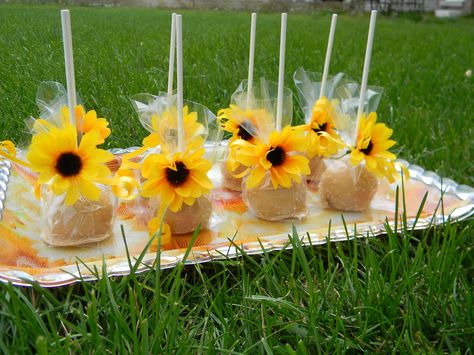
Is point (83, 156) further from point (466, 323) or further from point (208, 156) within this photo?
point (466, 323)

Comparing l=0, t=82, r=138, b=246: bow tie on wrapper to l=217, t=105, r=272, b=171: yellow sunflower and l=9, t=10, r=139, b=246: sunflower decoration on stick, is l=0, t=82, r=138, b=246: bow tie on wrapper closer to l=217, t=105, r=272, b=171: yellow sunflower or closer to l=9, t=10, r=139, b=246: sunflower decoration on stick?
l=9, t=10, r=139, b=246: sunflower decoration on stick

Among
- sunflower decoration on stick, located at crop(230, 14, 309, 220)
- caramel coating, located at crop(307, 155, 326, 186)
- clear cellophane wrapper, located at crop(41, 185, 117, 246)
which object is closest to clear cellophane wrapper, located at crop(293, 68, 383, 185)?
caramel coating, located at crop(307, 155, 326, 186)

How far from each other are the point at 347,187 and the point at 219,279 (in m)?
0.23

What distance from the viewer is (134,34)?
3.33 ft

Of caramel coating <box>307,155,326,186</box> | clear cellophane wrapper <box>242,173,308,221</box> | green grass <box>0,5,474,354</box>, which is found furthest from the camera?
caramel coating <box>307,155,326,186</box>

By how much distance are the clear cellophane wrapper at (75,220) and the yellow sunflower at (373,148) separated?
0.32 m

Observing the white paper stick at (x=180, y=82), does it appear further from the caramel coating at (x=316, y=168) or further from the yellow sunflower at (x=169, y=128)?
the caramel coating at (x=316, y=168)

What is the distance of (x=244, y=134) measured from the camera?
0.78 metres

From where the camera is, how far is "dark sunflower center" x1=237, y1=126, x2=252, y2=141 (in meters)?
0.78

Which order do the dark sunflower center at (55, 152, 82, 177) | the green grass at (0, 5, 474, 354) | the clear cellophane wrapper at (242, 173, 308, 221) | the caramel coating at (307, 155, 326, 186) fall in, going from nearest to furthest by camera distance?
the green grass at (0, 5, 474, 354) → the dark sunflower center at (55, 152, 82, 177) → the clear cellophane wrapper at (242, 173, 308, 221) → the caramel coating at (307, 155, 326, 186)

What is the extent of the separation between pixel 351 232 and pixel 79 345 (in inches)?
14.0

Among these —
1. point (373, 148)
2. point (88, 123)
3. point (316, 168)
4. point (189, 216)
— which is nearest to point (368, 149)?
point (373, 148)

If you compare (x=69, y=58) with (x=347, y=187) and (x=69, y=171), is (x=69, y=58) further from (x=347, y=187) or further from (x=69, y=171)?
(x=347, y=187)

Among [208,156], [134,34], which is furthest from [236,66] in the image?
[208,156]
